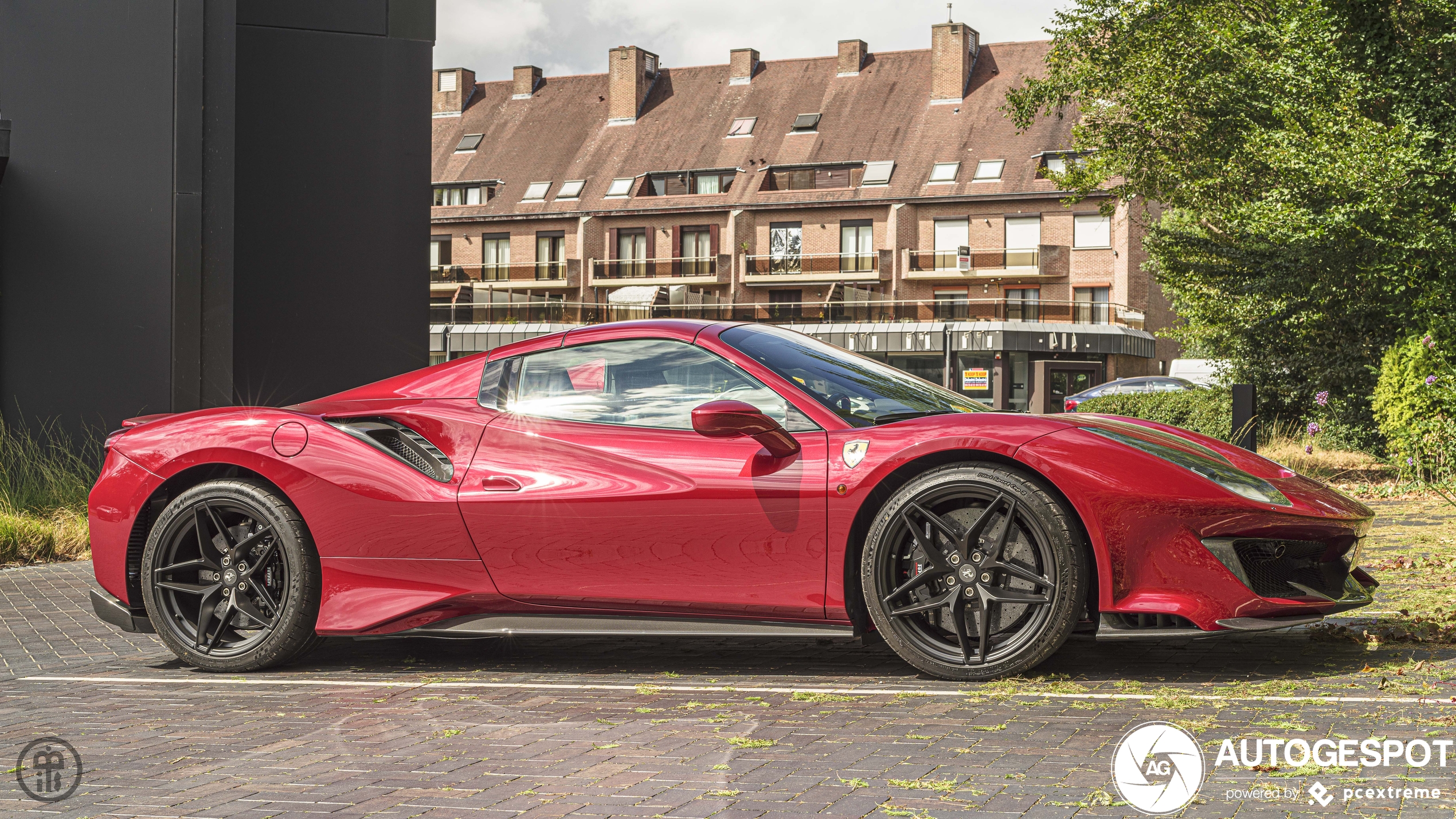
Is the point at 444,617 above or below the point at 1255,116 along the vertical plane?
below

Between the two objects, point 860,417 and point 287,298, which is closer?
point 860,417

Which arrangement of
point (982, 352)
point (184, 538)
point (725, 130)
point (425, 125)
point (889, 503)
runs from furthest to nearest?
1. point (725, 130)
2. point (982, 352)
3. point (425, 125)
4. point (184, 538)
5. point (889, 503)

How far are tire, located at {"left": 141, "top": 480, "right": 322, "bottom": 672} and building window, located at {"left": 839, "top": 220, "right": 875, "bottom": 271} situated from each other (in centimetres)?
5399

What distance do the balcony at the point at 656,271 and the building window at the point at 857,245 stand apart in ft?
18.9

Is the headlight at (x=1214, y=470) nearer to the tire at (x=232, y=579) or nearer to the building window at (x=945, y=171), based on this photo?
the tire at (x=232, y=579)

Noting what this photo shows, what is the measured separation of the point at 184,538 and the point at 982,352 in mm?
49811

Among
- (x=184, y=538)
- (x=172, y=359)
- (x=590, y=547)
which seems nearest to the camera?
(x=590, y=547)

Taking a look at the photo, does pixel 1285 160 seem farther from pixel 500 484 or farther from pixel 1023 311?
pixel 1023 311

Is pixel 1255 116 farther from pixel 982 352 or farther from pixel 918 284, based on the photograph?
pixel 918 284

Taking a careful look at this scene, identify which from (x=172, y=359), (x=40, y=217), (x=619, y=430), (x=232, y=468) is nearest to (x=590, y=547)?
(x=619, y=430)

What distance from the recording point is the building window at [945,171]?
56812mm

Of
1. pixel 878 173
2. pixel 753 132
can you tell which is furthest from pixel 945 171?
pixel 753 132

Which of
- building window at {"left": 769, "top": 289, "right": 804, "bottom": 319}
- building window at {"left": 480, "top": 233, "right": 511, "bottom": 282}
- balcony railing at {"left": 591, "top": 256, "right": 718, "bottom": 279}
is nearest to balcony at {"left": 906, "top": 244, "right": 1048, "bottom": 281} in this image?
building window at {"left": 769, "top": 289, "right": 804, "bottom": 319}

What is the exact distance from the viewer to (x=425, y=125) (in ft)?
38.9
